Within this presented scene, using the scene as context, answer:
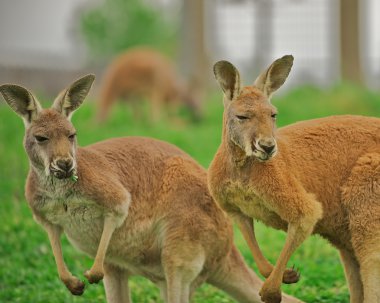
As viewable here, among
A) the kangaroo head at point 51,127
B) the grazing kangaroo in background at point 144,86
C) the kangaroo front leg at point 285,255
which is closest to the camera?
the kangaroo front leg at point 285,255

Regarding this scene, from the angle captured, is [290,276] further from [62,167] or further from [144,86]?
[144,86]

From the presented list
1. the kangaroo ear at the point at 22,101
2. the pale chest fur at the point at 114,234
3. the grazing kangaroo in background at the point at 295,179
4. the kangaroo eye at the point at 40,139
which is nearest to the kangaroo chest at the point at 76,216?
the pale chest fur at the point at 114,234

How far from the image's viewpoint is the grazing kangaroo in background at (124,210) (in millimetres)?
4750

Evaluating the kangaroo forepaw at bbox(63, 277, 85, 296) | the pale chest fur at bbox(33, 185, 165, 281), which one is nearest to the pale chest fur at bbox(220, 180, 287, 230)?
the pale chest fur at bbox(33, 185, 165, 281)

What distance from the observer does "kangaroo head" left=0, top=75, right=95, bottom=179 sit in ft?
15.0

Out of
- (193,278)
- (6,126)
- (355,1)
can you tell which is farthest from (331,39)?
(193,278)

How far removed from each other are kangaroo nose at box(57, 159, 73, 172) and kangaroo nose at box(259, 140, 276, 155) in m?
1.03

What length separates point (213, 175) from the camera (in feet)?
14.8

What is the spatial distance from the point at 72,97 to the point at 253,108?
1.12m

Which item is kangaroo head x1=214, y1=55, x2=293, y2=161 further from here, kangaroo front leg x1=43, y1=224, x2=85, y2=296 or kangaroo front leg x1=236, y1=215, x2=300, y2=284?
kangaroo front leg x1=43, y1=224, x2=85, y2=296

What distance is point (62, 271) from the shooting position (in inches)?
189

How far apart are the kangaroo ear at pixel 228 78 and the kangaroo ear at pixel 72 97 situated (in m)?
0.78

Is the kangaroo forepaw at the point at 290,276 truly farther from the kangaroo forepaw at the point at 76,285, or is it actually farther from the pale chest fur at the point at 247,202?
the kangaroo forepaw at the point at 76,285

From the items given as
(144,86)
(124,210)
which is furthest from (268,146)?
(144,86)
